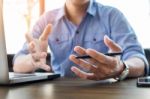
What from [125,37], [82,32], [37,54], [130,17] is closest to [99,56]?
[37,54]

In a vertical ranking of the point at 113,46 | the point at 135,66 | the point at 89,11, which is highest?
the point at 89,11

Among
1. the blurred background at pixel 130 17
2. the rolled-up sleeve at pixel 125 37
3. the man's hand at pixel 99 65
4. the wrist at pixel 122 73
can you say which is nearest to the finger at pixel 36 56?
the man's hand at pixel 99 65

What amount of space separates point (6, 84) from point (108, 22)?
80 centimetres

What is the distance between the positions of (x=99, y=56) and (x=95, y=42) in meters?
0.62

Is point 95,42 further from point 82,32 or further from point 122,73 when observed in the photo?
point 122,73

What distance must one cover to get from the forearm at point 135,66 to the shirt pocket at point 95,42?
31 centimetres

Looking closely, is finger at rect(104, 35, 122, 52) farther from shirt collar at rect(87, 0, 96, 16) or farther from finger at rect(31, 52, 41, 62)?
shirt collar at rect(87, 0, 96, 16)

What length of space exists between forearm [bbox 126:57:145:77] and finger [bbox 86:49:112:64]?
0.23 metres

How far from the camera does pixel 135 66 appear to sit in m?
1.00

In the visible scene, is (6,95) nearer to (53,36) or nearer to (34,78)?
(34,78)

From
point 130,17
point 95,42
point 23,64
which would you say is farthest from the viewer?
point 130,17

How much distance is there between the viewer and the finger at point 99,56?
0.72 meters

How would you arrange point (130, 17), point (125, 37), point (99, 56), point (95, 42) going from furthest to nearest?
point (130, 17)
point (95, 42)
point (125, 37)
point (99, 56)

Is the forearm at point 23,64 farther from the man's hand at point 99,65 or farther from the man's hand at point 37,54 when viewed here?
the man's hand at point 99,65
